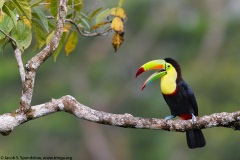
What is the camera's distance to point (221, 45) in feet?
51.4

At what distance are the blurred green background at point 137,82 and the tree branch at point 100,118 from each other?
9.33 m

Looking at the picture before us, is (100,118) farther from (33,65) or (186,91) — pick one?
(186,91)

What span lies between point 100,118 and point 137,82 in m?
11.3

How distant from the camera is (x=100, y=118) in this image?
366 centimetres

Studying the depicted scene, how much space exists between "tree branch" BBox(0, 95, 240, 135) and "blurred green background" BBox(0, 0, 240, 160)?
9.33m

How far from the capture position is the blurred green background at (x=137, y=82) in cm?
1409

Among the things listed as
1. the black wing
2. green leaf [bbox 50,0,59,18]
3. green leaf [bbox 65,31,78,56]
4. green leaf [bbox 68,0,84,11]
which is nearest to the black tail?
the black wing

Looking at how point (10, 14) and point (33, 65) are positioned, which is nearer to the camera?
point (10, 14)

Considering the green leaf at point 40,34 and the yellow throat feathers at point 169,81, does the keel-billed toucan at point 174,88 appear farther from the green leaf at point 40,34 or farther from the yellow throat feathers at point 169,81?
the green leaf at point 40,34

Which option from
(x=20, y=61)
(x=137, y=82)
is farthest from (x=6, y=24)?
(x=137, y=82)

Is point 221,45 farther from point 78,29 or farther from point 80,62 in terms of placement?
point 78,29

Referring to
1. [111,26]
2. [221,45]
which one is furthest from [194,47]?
[111,26]

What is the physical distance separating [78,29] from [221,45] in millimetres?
11938

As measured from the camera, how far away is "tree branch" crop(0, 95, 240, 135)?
3602 mm
